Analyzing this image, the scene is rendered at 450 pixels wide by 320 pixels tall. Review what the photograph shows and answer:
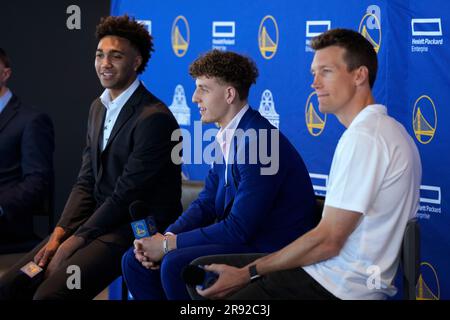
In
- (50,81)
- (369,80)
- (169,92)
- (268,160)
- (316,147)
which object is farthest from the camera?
(50,81)

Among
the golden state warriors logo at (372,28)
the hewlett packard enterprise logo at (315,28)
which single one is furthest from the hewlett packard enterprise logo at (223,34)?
the golden state warriors logo at (372,28)

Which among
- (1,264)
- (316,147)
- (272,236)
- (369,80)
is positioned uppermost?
(369,80)

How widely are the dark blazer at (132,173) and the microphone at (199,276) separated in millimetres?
795

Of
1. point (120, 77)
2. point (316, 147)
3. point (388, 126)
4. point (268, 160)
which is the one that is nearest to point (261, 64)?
point (316, 147)

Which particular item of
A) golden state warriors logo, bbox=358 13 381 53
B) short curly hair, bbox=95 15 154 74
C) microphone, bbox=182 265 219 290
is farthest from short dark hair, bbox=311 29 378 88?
golden state warriors logo, bbox=358 13 381 53

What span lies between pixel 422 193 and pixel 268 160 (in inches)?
54.3

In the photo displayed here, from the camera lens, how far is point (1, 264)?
12.2ft

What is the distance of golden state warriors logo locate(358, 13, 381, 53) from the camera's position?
160 inches

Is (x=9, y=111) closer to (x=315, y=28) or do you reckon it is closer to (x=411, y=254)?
(x=315, y=28)

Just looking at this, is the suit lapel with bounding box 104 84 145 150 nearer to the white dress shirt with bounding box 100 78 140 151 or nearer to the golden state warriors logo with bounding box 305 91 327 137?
the white dress shirt with bounding box 100 78 140 151

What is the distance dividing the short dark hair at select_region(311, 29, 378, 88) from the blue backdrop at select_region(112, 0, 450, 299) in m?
1.30

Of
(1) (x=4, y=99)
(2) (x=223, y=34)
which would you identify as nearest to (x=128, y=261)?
(1) (x=4, y=99)

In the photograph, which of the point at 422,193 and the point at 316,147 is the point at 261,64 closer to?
the point at 316,147

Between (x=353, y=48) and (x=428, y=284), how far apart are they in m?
1.78
